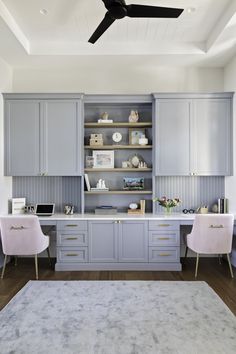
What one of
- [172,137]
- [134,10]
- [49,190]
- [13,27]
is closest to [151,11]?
[134,10]

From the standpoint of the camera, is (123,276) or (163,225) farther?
(163,225)

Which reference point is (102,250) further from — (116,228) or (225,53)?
(225,53)

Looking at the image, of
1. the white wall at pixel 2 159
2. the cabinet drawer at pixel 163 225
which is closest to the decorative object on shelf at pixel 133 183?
the cabinet drawer at pixel 163 225

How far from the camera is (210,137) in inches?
160

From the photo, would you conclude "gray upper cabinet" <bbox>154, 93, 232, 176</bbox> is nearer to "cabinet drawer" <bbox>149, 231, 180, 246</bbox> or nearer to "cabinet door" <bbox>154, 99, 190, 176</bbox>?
"cabinet door" <bbox>154, 99, 190, 176</bbox>

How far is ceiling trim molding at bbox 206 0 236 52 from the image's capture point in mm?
2926

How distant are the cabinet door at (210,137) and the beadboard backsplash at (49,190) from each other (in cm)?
182

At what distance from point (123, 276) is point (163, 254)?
63 cm

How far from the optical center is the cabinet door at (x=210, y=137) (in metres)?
4.05

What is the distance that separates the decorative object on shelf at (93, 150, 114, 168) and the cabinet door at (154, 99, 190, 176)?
712 millimetres

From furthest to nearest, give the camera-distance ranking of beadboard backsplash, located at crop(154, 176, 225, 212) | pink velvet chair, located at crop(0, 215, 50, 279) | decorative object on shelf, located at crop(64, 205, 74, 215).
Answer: beadboard backsplash, located at crop(154, 176, 225, 212) < decorative object on shelf, located at crop(64, 205, 74, 215) < pink velvet chair, located at crop(0, 215, 50, 279)

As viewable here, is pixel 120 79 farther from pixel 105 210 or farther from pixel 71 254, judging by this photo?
pixel 71 254

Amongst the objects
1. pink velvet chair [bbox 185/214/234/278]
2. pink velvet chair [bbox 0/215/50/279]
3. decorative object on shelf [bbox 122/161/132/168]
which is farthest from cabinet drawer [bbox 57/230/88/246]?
pink velvet chair [bbox 185/214/234/278]

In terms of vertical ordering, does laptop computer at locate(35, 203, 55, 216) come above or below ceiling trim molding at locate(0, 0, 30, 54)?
below
